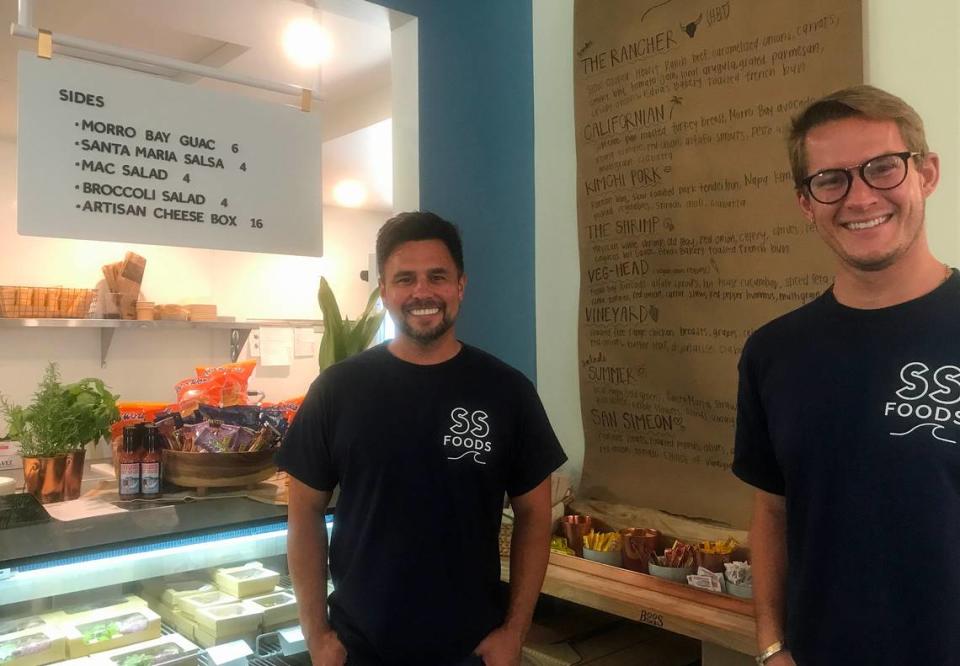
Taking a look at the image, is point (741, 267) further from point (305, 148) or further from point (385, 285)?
point (305, 148)

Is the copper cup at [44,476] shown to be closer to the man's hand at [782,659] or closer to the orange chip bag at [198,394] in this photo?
the orange chip bag at [198,394]

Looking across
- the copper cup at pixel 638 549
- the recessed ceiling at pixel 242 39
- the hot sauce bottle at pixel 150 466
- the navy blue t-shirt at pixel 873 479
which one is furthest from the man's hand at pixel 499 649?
the recessed ceiling at pixel 242 39

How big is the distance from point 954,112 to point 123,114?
1.94 meters

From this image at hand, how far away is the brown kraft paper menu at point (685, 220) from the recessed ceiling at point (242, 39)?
33.3 inches

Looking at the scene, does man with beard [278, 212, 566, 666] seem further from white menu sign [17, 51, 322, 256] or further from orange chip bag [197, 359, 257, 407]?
orange chip bag [197, 359, 257, 407]

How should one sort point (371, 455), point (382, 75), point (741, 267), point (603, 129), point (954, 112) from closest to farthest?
point (371, 455) < point (954, 112) < point (741, 267) < point (603, 129) < point (382, 75)

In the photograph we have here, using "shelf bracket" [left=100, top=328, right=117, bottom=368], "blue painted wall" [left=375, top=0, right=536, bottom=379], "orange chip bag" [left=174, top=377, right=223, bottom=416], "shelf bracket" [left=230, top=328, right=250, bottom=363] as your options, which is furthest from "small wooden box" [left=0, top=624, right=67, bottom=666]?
"shelf bracket" [left=230, top=328, right=250, bottom=363]

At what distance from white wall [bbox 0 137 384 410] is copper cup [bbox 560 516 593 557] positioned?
3541 mm

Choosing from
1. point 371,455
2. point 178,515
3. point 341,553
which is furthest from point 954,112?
point 178,515

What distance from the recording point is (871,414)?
3.66 feet

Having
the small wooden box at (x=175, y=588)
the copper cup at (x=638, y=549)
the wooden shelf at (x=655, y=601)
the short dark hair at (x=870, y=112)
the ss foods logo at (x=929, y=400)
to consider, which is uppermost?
the short dark hair at (x=870, y=112)

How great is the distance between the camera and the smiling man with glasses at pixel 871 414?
3.47ft

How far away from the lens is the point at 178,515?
5.77 feet

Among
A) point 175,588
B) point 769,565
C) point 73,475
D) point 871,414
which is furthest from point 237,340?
point 871,414
